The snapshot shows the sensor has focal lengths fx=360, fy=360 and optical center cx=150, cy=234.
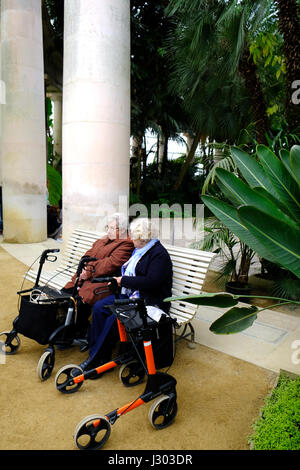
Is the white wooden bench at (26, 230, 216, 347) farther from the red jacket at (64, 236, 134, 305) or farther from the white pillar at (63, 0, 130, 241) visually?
the white pillar at (63, 0, 130, 241)

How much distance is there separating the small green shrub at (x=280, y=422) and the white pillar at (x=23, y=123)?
25.1 ft

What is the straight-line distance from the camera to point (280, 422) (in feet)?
7.32

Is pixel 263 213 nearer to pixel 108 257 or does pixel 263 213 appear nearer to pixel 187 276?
pixel 187 276

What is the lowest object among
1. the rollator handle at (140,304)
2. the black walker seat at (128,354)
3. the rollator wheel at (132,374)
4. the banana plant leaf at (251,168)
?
the rollator wheel at (132,374)

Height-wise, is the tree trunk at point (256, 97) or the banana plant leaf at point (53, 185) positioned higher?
the tree trunk at point (256, 97)

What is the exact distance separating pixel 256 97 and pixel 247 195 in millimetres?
4538

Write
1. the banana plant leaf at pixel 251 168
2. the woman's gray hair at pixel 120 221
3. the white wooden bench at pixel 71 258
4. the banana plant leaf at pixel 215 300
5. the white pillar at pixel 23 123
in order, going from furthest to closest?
the white pillar at pixel 23 123 < the white wooden bench at pixel 71 258 < the woman's gray hair at pixel 120 221 < the banana plant leaf at pixel 251 168 < the banana plant leaf at pixel 215 300

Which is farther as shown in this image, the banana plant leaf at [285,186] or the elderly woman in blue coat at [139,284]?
the elderly woman in blue coat at [139,284]

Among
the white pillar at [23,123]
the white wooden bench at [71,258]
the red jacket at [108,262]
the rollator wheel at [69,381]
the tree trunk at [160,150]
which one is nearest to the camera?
the rollator wheel at [69,381]

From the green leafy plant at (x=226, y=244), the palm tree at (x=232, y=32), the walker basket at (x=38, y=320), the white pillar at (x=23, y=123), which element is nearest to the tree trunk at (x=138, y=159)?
the white pillar at (x=23, y=123)

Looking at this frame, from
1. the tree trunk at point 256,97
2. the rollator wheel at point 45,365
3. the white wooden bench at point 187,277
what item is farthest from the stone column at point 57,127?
the rollator wheel at point 45,365

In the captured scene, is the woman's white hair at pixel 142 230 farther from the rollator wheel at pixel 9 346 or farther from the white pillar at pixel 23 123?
the white pillar at pixel 23 123

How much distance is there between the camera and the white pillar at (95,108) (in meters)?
5.50

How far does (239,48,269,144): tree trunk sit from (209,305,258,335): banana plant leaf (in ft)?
13.8
